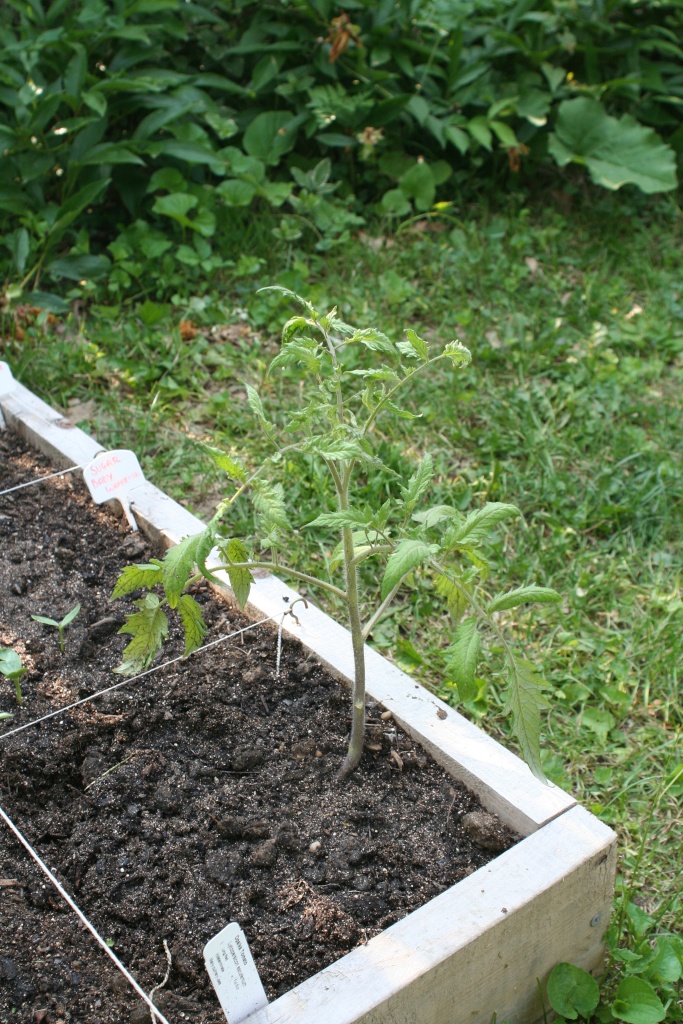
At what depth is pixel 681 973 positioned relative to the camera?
1.72 m

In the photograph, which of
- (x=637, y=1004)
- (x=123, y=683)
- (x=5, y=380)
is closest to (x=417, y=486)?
(x=123, y=683)

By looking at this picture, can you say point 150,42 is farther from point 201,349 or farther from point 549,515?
point 549,515

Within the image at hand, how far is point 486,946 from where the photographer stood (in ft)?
4.74

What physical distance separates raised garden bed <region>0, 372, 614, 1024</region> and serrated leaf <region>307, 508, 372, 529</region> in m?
0.54

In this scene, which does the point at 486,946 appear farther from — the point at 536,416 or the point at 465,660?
the point at 536,416

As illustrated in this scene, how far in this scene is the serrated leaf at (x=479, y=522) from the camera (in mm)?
1369

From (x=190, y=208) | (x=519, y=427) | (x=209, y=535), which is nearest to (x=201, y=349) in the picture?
(x=190, y=208)

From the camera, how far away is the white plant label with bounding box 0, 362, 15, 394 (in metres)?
2.70

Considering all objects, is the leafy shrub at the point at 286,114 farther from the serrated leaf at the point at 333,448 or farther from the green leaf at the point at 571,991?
the green leaf at the point at 571,991

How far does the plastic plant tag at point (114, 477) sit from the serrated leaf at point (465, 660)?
3.84 ft

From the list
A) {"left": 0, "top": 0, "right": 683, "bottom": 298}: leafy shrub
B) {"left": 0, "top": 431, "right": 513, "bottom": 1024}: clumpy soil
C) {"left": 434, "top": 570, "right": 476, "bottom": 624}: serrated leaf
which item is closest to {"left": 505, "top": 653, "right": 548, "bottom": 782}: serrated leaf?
{"left": 434, "top": 570, "right": 476, "bottom": 624}: serrated leaf

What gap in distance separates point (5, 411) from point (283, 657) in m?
1.19

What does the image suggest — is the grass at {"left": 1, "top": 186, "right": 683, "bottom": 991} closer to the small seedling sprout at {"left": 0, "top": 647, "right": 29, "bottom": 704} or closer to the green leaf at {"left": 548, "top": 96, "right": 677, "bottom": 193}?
the green leaf at {"left": 548, "top": 96, "right": 677, "bottom": 193}

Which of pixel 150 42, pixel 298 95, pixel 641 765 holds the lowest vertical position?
pixel 641 765
